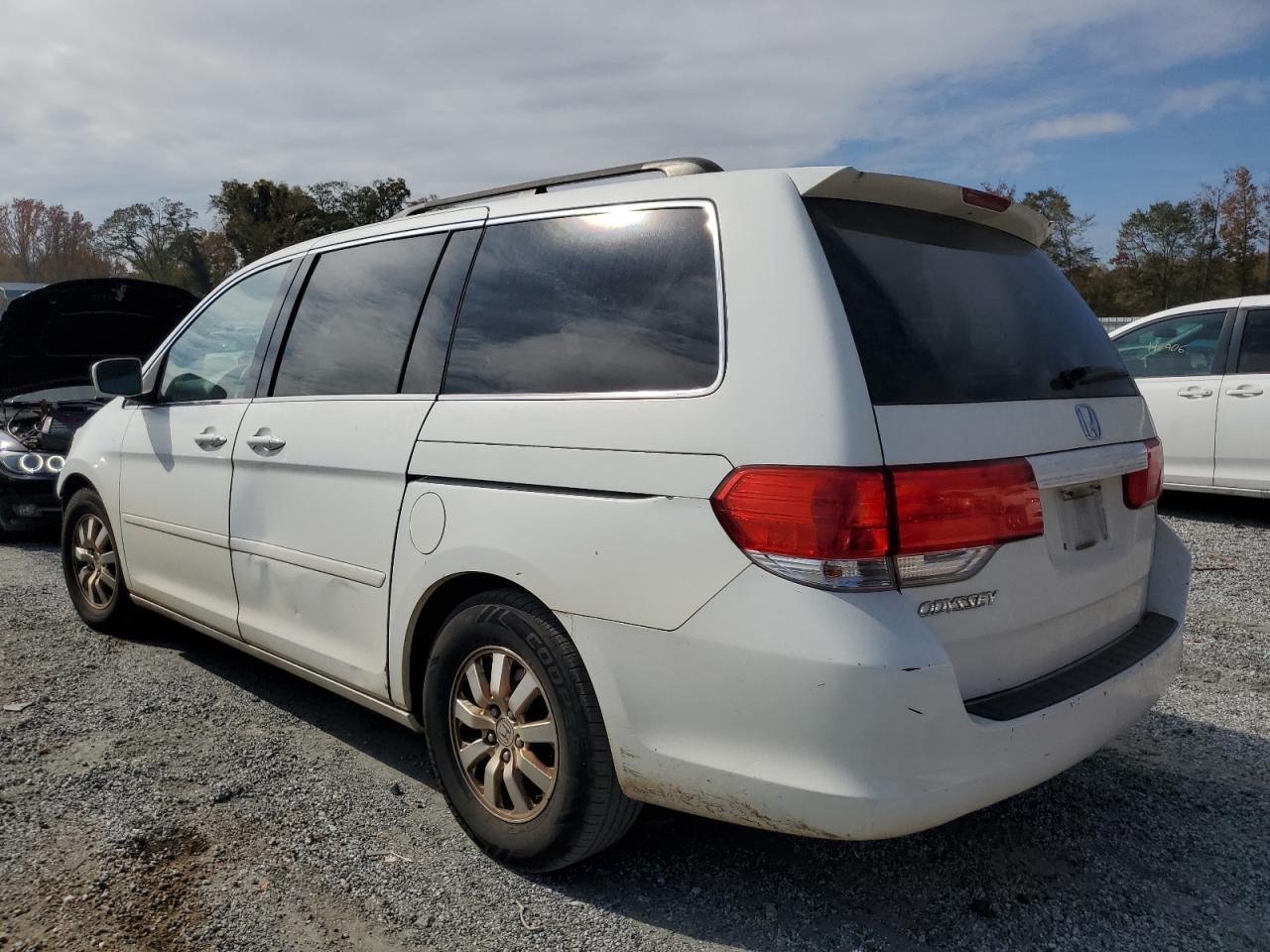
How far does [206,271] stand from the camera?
176ft

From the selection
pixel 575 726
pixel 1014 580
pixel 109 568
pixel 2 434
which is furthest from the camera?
pixel 2 434

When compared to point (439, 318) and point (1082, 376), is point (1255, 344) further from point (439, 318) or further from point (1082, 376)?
point (439, 318)

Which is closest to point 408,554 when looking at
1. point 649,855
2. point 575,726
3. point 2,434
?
point 575,726

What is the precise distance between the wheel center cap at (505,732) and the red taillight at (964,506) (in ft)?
3.88

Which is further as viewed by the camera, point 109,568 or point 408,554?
point 109,568

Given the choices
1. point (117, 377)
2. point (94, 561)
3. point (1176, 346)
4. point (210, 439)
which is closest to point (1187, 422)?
point (1176, 346)

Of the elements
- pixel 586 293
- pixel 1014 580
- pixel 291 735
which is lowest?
pixel 291 735

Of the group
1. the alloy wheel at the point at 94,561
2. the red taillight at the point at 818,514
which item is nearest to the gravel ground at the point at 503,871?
the alloy wheel at the point at 94,561

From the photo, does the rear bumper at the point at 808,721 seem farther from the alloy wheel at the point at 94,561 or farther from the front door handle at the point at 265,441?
the alloy wheel at the point at 94,561

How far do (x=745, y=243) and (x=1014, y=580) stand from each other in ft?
3.34

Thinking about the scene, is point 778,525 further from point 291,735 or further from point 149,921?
point 291,735

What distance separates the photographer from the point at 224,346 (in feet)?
13.7

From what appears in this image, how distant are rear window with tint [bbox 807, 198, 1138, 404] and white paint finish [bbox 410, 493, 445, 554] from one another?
1275 mm

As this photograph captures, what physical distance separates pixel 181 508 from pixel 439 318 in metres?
1.69
